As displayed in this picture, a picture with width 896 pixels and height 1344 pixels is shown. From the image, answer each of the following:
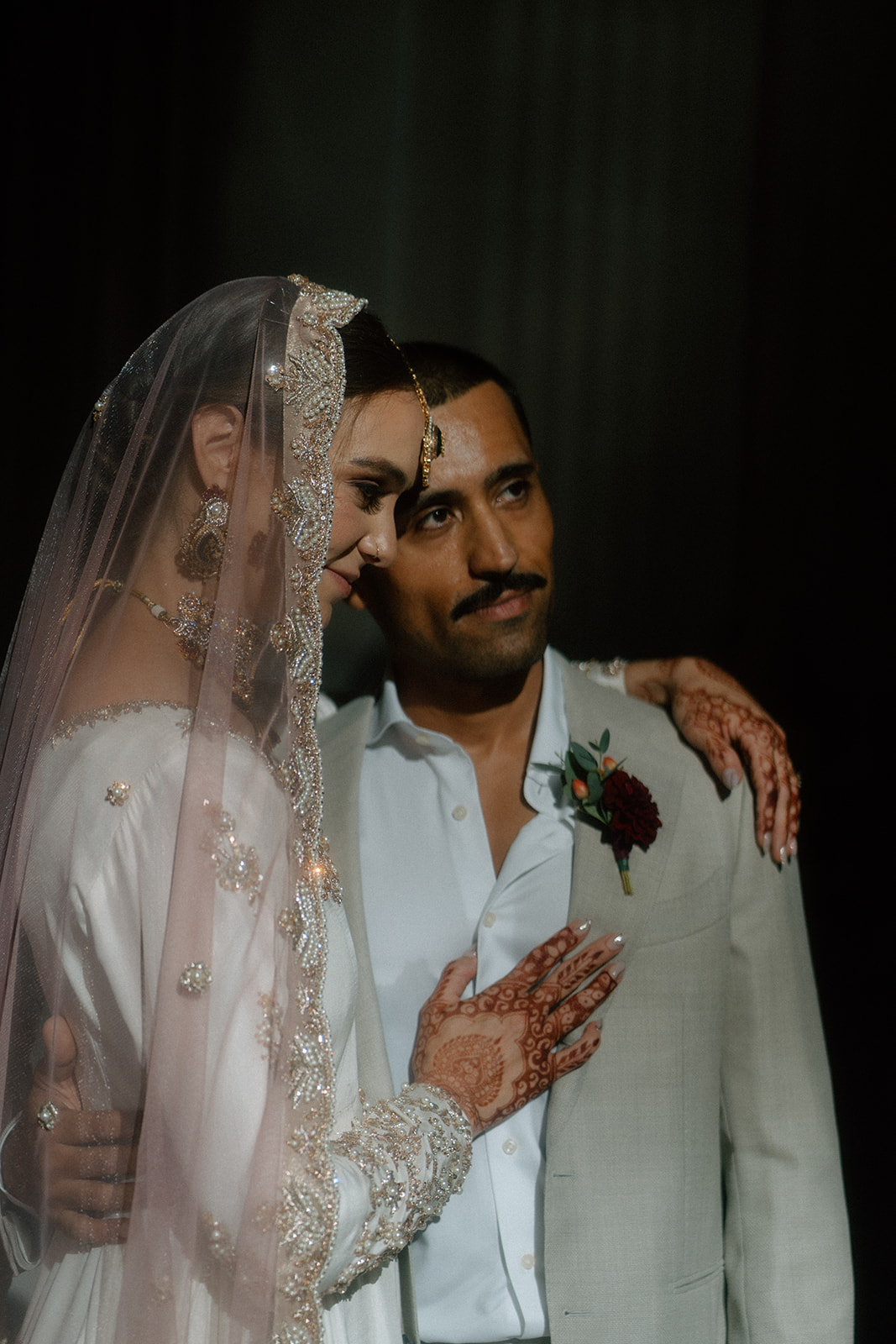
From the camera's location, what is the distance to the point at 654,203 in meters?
2.59

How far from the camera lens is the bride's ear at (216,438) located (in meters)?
1.21

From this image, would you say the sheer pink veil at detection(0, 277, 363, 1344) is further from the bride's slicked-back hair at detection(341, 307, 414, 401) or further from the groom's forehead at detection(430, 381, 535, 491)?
the groom's forehead at detection(430, 381, 535, 491)

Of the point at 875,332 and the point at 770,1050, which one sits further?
the point at 875,332

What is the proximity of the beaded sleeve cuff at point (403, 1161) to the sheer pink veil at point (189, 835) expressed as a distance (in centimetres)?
9

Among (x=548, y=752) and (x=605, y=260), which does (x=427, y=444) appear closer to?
(x=548, y=752)

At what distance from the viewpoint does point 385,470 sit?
1.34 metres

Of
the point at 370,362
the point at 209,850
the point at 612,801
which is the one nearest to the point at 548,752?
the point at 612,801

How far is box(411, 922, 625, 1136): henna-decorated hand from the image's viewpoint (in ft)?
4.60

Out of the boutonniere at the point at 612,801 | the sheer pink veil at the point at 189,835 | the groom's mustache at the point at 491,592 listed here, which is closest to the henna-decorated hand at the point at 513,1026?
the boutonniere at the point at 612,801

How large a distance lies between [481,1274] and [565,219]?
2.12m

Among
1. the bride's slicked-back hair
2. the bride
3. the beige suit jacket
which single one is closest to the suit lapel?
the beige suit jacket

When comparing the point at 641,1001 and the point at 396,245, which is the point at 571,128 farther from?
the point at 641,1001

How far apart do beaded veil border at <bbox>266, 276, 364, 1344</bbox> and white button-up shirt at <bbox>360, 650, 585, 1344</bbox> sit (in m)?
0.44

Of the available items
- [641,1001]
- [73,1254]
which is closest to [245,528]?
[73,1254]
